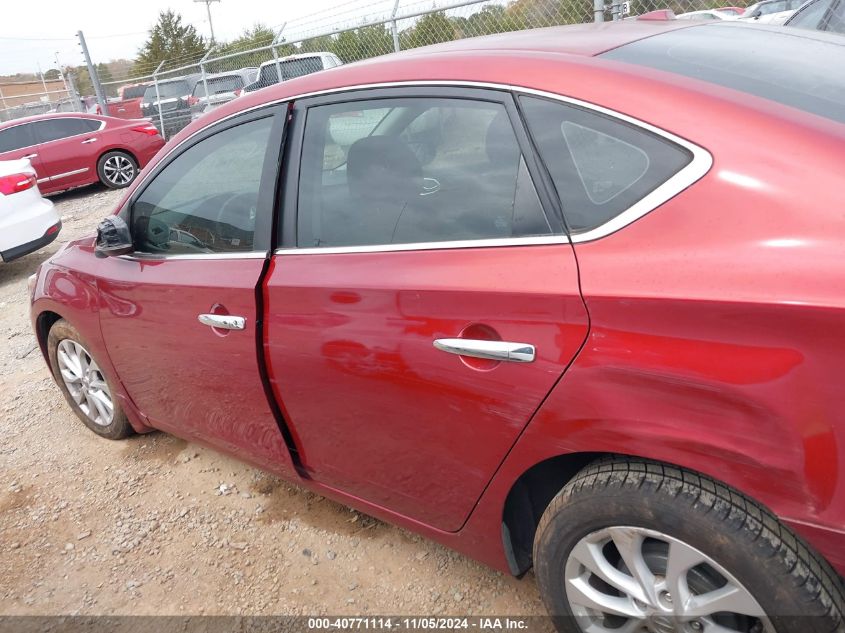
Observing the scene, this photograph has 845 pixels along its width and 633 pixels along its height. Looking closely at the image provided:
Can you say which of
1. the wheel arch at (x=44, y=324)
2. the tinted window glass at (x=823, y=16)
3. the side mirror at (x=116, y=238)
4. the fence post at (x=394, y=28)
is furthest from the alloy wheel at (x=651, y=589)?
the fence post at (x=394, y=28)

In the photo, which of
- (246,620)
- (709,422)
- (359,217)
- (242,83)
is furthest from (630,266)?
(242,83)

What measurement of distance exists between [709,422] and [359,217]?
3.71ft

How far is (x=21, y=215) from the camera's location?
257 inches

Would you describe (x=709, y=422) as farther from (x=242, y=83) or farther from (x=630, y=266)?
(x=242, y=83)

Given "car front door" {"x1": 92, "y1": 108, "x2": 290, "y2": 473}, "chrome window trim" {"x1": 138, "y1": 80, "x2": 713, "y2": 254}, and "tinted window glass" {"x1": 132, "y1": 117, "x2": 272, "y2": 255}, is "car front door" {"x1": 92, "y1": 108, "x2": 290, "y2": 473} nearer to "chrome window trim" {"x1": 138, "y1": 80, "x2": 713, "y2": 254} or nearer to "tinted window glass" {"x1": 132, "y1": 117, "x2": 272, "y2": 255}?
"tinted window glass" {"x1": 132, "y1": 117, "x2": 272, "y2": 255}

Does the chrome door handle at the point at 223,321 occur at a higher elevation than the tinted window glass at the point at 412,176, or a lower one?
lower

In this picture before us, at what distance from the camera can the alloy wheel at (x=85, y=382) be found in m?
3.26

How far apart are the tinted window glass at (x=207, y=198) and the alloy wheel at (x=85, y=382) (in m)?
0.98

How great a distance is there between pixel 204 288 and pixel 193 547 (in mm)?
1103

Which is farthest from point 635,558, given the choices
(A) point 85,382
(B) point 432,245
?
Result: (A) point 85,382

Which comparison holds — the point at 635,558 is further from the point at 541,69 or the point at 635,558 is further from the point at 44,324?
the point at 44,324

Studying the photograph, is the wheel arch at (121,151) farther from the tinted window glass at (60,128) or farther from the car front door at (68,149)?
the tinted window glass at (60,128)

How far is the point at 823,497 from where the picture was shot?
48.4 inches

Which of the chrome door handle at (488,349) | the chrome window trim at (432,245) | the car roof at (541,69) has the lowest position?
the chrome door handle at (488,349)
